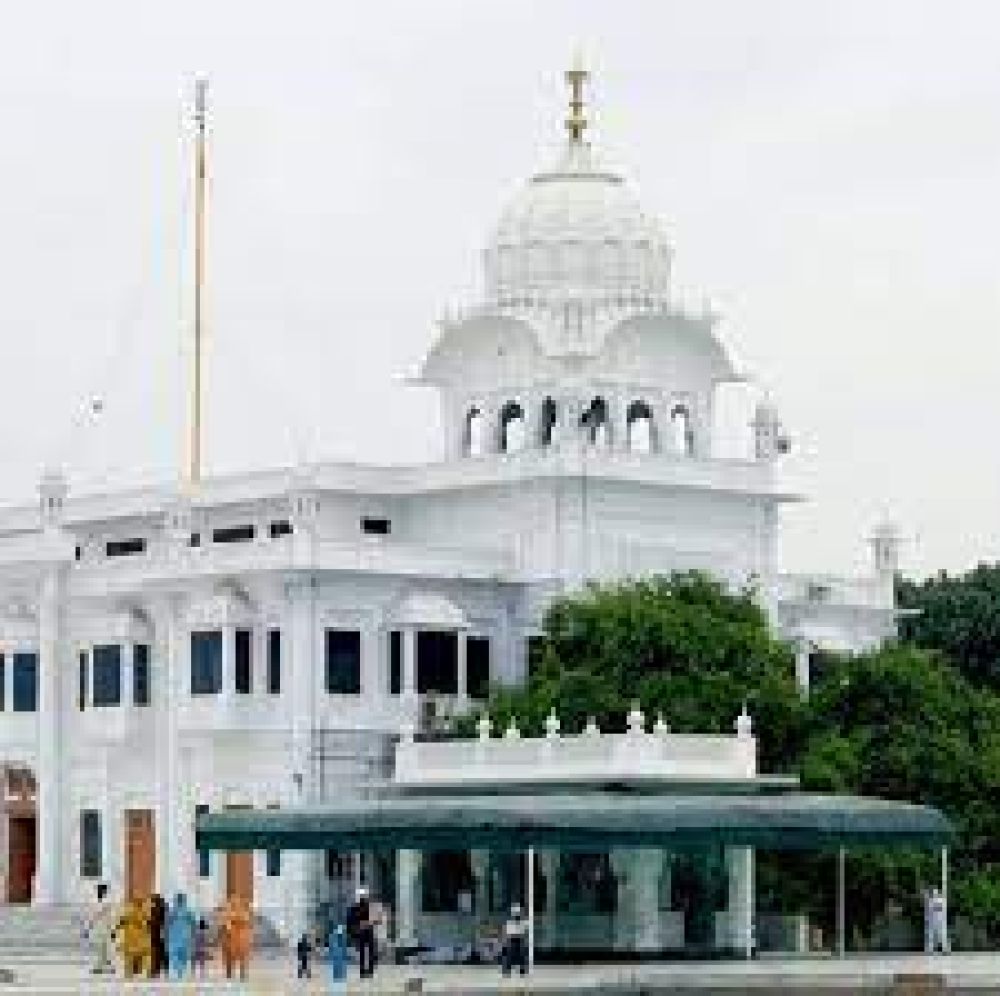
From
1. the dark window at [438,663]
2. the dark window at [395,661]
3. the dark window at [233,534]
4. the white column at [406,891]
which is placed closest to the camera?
the white column at [406,891]

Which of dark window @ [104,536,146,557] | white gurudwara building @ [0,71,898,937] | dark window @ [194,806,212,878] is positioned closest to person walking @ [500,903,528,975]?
white gurudwara building @ [0,71,898,937]

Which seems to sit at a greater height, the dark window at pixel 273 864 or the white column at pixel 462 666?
the white column at pixel 462 666

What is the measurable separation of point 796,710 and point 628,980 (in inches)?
560

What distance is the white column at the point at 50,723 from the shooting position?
216ft

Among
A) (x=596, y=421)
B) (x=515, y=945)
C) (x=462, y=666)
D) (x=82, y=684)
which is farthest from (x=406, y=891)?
(x=596, y=421)

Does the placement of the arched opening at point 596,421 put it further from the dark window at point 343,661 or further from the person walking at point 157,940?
the person walking at point 157,940

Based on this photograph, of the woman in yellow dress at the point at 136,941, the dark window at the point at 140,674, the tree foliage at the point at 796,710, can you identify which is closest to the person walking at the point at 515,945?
the woman in yellow dress at the point at 136,941

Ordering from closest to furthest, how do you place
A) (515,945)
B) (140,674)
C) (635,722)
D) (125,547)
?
1. (515,945)
2. (635,722)
3. (140,674)
4. (125,547)

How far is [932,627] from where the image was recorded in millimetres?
77750

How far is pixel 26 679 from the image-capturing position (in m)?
66.8

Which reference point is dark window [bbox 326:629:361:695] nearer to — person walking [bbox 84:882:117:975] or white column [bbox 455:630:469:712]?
white column [bbox 455:630:469:712]

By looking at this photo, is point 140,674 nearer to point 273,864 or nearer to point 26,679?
point 26,679

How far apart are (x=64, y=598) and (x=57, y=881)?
5272 millimetres

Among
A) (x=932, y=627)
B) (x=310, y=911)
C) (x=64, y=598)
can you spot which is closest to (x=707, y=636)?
(x=310, y=911)
